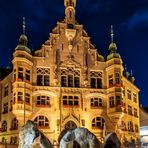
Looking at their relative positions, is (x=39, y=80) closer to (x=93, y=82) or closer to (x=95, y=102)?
(x=93, y=82)

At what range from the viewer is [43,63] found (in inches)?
2125

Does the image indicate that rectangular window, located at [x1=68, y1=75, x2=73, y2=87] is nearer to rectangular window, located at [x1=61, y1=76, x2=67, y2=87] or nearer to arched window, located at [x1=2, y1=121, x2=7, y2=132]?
rectangular window, located at [x1=61, y1=76, x2=67, y2=87]

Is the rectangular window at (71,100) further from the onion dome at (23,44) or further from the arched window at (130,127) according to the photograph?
the arched window at (130,127)

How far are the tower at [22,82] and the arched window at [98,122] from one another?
972cm

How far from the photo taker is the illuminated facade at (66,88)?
169ft

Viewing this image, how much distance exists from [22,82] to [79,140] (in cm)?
2208

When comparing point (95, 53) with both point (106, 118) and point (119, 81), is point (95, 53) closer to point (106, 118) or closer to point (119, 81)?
point (119, 81)

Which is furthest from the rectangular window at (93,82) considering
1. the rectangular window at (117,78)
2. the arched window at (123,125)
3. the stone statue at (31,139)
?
the stone statue at (31,139)

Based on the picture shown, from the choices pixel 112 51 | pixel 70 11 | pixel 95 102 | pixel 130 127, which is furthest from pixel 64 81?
pixel 130 127

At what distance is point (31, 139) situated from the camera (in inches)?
1240

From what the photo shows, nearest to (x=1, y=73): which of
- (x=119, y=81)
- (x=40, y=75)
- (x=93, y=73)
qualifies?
(x=40, y=75)

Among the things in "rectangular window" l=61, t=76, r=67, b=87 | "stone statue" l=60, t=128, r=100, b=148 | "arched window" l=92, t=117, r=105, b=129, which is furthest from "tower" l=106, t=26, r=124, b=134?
"stone statue" l=60, t=128, r=100, b=148

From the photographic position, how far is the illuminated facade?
2026 inches

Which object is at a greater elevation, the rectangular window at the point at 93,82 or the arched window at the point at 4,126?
the rectangular window at the point at 93,82
